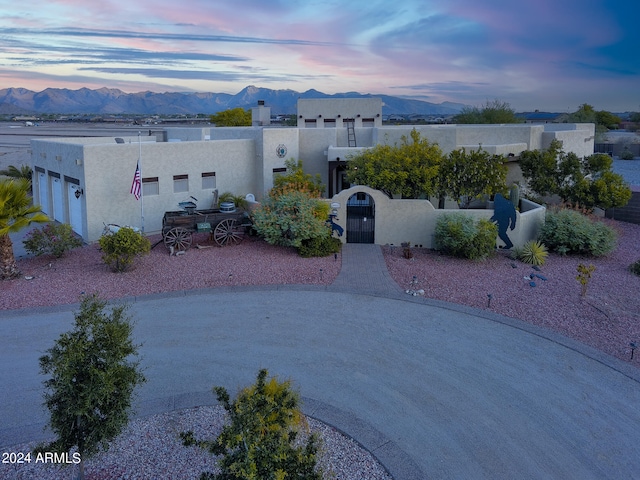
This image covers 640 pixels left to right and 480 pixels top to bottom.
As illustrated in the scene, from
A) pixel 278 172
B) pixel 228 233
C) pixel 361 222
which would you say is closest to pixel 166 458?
pixel 228 233

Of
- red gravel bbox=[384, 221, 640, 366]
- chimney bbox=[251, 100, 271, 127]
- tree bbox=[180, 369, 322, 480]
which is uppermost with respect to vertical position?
chimney bbox=[251, 100, 271, 127]

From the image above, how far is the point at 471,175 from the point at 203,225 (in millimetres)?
9705

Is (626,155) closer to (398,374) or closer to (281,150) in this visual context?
A: (281,150)

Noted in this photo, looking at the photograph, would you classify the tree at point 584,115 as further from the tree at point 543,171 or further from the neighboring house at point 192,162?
the tree at point 543,171

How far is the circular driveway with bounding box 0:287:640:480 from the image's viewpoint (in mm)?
7469

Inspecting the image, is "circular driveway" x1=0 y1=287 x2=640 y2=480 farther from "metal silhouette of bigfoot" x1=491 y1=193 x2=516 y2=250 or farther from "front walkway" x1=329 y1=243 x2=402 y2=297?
"metal silhouette of bigfoot" x1=491 y1=193 x2=516 y2=250

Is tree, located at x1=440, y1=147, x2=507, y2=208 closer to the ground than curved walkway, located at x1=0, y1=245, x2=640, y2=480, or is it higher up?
higher up

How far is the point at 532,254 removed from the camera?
16.8m

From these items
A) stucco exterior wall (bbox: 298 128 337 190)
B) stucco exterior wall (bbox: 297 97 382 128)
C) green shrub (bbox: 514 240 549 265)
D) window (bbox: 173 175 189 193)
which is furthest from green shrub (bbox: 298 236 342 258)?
stucco exterior wall (bbox: 297 97 382 128)

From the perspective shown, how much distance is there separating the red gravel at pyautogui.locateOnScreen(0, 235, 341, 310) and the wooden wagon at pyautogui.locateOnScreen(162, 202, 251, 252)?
0.43 meters

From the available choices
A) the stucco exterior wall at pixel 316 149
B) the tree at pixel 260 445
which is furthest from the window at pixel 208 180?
the tree at pixel 260 445

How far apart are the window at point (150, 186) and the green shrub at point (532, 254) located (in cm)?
1318

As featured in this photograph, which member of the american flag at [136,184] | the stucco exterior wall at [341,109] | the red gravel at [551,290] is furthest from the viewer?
the stucco exterior wall at [341,109]

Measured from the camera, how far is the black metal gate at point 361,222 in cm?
1881
